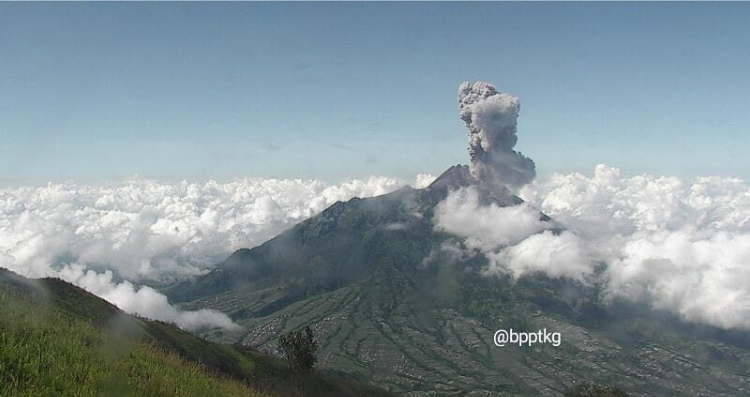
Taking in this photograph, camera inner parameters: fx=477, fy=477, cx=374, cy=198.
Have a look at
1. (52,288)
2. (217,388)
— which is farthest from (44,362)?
(52,288)

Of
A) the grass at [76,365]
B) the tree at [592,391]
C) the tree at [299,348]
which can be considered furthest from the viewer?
the tree at [592,391]

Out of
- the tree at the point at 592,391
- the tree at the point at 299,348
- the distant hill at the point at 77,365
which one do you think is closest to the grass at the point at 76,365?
the distant hill at the point at 77,365

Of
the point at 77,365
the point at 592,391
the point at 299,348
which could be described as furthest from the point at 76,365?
the point at 592,391

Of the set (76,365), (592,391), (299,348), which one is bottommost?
(592,391)

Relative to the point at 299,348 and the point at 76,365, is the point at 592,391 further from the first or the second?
the point at 76,365

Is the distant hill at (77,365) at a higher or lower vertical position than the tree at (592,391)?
higher

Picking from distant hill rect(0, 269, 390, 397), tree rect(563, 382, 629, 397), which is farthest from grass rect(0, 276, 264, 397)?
tree rect(563, 382, 629, 397)

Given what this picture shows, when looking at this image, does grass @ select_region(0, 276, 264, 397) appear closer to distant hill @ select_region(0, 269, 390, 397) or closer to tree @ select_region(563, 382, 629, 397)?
distant hill @ select_region(0, 269, 390, 397)

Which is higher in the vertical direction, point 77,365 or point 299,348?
point 77,365

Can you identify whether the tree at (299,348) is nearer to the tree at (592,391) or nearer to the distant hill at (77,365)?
the tree at (592,391)

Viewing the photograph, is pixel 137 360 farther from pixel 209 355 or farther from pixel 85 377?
pixel 209 355
